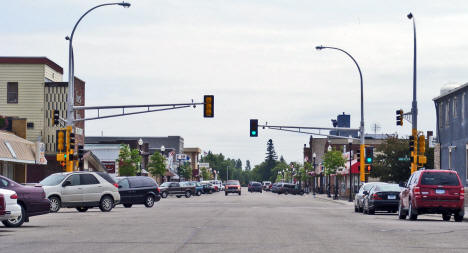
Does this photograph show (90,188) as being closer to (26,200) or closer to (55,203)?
(55,203)

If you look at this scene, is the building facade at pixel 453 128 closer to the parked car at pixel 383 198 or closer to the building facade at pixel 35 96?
the parked car at pixel 383 198

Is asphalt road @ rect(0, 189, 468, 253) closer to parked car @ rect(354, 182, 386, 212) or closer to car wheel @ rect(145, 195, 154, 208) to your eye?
parked car @ rect(354, 182, 386, 212)

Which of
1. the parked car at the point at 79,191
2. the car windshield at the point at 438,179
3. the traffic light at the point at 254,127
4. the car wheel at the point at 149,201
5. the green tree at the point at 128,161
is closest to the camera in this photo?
the car windshield at the point at 438,179

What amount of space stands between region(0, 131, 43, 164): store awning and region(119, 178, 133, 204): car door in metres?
8.80

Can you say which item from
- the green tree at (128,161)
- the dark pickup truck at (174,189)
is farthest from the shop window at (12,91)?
the green tree at (128,161)

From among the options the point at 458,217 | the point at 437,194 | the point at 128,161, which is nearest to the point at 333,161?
the point at 128,161

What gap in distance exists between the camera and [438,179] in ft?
91.8

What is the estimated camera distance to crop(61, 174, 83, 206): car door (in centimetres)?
3316

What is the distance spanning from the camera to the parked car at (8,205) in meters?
19.6

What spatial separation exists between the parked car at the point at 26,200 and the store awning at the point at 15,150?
79.4ft

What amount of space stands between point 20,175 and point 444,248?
44364mm

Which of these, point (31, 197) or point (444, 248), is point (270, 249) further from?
point (31, 197)

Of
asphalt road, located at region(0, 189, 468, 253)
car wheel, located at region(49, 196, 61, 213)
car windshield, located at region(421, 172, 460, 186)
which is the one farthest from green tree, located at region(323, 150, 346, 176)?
asphalt road, located at region(0, 189, 468, 253)

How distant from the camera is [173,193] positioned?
71.6 m
